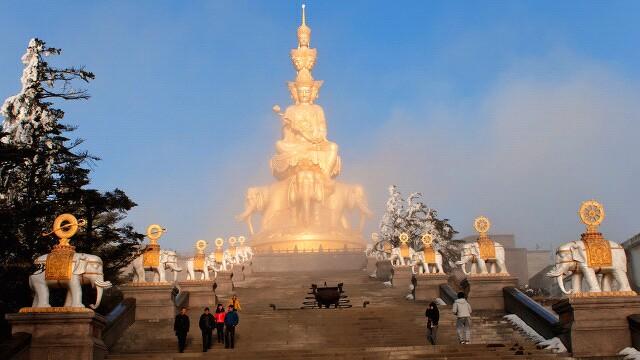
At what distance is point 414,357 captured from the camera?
12961 millimetres

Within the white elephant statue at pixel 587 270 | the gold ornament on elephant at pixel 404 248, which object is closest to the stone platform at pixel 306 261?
the gold ornament on elephant at pixel 404 248

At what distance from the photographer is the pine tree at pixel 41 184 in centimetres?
1681

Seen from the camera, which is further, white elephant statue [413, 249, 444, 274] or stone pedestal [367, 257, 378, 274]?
stone pedestal [367, 257, 378, 274]

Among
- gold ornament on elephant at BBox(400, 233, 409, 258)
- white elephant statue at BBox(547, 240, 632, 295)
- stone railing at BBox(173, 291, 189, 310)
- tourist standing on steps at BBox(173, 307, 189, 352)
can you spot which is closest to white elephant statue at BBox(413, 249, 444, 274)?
gold ornament on elephant at BBox(400, 233, 409, 258)

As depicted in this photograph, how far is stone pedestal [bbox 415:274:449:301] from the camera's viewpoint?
2162 cm

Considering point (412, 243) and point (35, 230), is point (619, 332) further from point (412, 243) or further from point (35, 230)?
point (412, 243)

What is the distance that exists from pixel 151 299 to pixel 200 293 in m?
2.85

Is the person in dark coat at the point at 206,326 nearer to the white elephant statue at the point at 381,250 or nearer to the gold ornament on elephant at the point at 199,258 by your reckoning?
the gold ornament on elephant at the point at 199,258

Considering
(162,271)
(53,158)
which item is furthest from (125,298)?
(53,158)

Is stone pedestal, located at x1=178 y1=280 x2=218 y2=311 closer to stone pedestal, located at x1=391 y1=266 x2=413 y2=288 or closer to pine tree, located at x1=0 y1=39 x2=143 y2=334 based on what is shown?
pine tree, located at x1=0 y1=39 x2=143 y2=334

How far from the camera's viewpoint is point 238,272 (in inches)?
1227

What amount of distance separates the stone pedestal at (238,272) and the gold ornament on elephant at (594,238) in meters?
18.0

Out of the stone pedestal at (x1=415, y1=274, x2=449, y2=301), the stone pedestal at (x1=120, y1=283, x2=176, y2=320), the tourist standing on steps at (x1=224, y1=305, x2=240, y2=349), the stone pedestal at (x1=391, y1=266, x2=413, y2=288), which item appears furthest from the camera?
the stone pedestal at (x1=391, y1=266, x2=413, y2=288)

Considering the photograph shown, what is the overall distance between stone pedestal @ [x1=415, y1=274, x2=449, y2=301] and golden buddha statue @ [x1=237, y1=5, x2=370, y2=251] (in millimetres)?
18764
